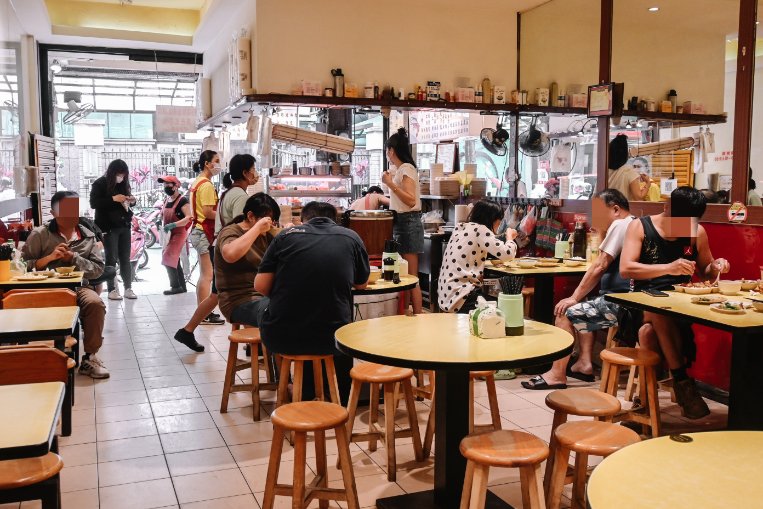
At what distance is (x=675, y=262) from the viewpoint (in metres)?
4.32

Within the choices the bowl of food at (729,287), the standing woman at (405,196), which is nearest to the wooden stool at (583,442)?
the bowl of food at (729,287)

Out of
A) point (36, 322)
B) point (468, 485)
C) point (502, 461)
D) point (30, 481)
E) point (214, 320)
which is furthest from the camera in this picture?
point (214, 320)

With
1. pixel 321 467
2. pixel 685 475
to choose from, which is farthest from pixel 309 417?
pixel 685 475

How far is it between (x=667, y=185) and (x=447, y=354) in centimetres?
410

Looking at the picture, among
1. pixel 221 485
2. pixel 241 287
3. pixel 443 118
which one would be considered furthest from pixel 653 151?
pixel 221 485

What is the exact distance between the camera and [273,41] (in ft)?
23.8

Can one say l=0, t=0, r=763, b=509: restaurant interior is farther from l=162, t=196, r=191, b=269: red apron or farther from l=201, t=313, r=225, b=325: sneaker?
l=201, t=313, r=225, b=325: sneaker

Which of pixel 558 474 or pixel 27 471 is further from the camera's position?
pixel 558 474

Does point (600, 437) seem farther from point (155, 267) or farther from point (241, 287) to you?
point (155, 267)

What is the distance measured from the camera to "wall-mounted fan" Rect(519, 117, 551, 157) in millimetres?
8000

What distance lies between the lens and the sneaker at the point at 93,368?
220 inches

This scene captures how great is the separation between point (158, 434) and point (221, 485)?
947 millimetres

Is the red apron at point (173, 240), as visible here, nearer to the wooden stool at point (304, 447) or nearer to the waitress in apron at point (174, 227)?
the waitress in apron at point (174, 227)

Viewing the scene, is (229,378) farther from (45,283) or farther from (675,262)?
(675,262)
